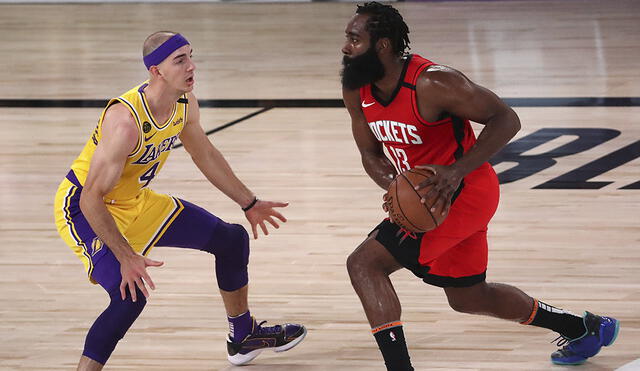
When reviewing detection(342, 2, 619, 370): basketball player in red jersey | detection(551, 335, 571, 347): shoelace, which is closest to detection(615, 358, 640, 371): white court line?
detection(551, 335, 571, 347): shoelace

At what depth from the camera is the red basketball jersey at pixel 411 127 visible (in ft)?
13.0

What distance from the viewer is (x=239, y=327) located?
15.1ft

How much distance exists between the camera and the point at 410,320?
500 centimetres

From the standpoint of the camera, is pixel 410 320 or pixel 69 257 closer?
pixel 410 320

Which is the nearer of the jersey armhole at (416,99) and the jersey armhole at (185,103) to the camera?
the jersey armhole at (416,99)

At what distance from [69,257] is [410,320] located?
2.02 m

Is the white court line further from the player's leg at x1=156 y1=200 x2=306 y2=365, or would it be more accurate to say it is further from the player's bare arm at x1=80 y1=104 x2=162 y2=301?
the player's bare arm at x1=80 y1=104 x2=162 y2=301

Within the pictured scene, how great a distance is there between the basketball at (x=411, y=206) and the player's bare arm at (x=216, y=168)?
671 mm

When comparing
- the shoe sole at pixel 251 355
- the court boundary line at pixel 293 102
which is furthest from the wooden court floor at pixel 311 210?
the court boundary line at pixel 293 102

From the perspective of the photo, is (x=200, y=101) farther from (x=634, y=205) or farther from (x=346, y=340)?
(x=346, y=340)

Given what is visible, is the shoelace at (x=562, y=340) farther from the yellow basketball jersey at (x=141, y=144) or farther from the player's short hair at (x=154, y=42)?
the player's short hair at (x=154, y=42)

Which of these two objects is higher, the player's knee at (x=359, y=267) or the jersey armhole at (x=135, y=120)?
the jersey armhole at (x=135, y=120)

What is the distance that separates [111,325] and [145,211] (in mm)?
525

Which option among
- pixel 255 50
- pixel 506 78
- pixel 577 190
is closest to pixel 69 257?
pixel 577 190
